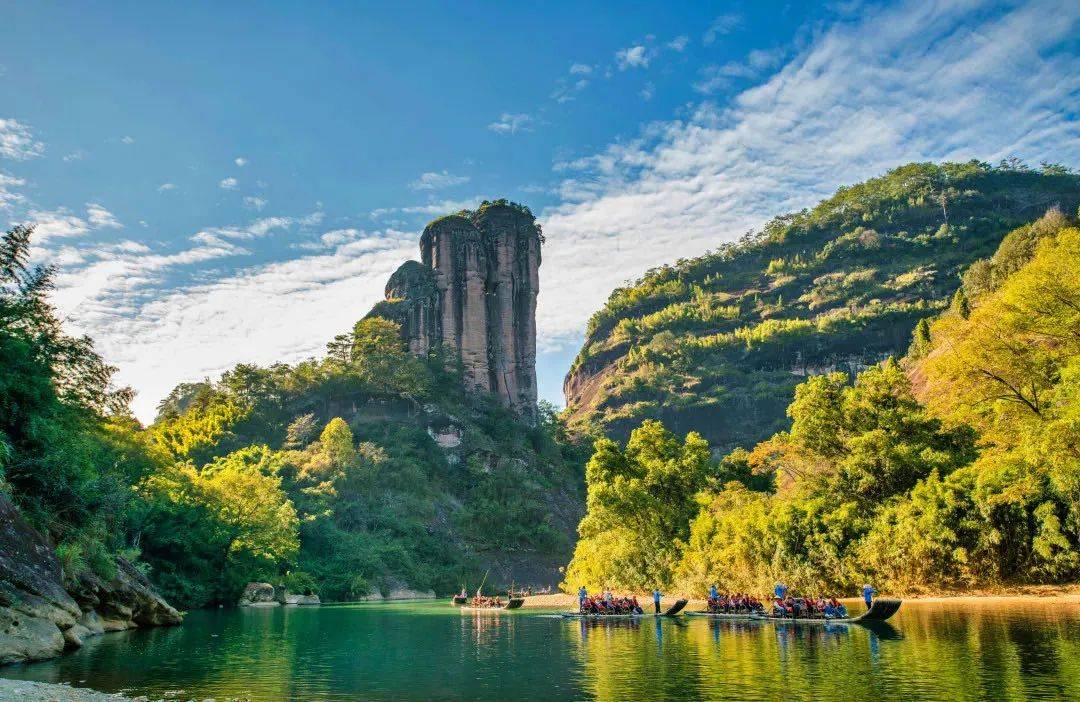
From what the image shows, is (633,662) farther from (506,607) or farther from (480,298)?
(480,298)

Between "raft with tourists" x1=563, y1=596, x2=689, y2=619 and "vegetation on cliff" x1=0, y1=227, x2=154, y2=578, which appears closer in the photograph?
"vegetation on cliff" x1=0, y1=227, x2=154, y2=578

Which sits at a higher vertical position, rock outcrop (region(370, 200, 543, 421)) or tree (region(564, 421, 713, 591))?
rock outcrop (region(370, 200, 543, 421))

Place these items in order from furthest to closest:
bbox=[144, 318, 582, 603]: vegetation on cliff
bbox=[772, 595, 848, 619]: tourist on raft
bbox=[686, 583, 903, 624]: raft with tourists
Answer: bbox=[144, 318, 582, 603]: vegetation on cliff
bbox=[772, 595, 848, 619]: tourist on raft
bbox=[686, 583, 903, 624]: raft with tourists

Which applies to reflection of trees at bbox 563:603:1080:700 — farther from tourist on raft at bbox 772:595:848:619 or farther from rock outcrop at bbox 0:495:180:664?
rock outcrop at bbox 0:495:180:664

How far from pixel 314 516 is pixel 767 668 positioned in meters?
54.2

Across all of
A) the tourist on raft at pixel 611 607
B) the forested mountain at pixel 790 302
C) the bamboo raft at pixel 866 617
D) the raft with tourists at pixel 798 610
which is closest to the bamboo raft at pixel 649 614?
the tourist on raft at pixel 611 607

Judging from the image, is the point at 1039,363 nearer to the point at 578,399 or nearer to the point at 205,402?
the point at 205,402

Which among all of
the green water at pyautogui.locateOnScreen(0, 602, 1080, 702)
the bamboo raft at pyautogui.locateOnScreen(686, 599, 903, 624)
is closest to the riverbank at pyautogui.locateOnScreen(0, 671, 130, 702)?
the green water at pyautogui.locateOnScreen(0, 602, 1080, 702)

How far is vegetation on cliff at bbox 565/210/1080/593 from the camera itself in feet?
83.6

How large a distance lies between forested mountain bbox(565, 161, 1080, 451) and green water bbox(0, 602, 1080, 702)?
4014 inches

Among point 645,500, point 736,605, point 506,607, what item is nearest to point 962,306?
point 645,500

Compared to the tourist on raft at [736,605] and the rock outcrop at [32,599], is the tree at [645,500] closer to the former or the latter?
the tourist on raft at [736,605]

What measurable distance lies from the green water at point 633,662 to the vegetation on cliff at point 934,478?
321 centimetres

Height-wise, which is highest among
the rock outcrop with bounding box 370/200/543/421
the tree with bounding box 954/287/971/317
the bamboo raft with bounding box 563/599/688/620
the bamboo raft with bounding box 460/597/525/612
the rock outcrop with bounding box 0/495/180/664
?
the rock outcrop with bounding box 370/200/543/421
